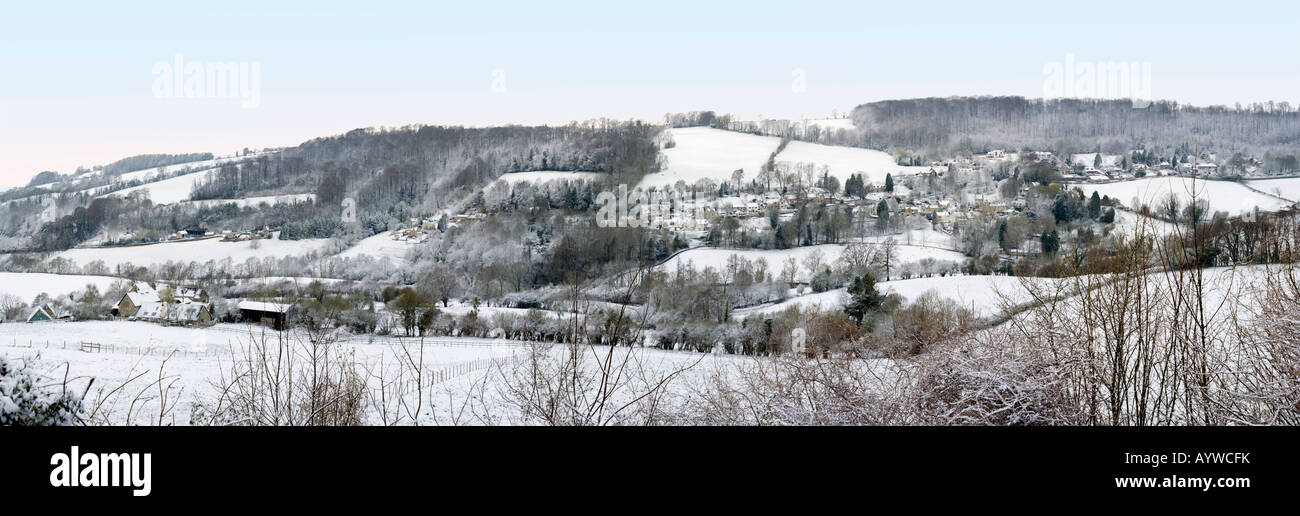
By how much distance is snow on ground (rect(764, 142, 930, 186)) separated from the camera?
1635 inches

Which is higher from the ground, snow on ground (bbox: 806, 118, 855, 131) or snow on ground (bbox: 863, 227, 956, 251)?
snow on ground (bbox: 806, 118, 855, 131)

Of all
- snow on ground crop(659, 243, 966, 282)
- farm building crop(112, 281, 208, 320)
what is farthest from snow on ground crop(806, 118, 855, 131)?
farm building crop(112, 281, 208, 320)

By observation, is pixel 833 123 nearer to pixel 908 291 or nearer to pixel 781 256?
pixel 781 256

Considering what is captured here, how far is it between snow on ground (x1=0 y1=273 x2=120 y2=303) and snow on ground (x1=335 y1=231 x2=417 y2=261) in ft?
21.6

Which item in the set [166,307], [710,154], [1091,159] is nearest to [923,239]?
[1091,159]

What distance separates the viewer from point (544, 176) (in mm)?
30828

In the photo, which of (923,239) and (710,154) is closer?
(923,239)

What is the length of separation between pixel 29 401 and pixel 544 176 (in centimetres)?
2884

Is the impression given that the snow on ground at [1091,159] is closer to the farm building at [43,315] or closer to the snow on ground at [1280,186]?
the snow on ground at [1280,186]

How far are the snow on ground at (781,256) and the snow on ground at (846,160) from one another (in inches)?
487

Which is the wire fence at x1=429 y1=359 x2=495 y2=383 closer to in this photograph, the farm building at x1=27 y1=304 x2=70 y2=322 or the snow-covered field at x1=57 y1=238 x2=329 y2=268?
the farm building at x1=27 y1=304 x2=70 y2=322

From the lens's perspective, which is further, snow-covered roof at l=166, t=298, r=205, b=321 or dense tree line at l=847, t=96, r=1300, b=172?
dense tree line at l=847, t=96, r=1300, b=172

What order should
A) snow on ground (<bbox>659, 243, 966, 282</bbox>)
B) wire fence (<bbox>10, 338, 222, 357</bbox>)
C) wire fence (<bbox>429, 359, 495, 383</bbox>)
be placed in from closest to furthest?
wire fence (<bbox>429, 359, 495, 383</bbox>)
wire fence (<bbox>10, 338, 222, 357</bbox>)
snow on ground (<bbox>659, 243, 966, 282</bbox>)

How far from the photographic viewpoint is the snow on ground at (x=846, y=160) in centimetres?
4153
